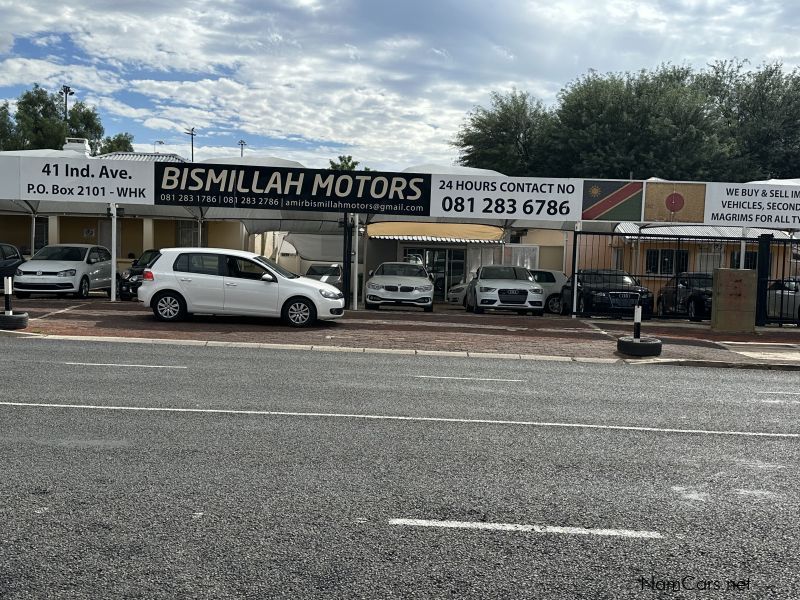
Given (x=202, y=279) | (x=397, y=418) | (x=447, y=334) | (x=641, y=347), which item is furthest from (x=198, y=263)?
(x=397, y=418)

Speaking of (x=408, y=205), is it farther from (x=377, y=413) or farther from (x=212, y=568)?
(x=212, y=568)

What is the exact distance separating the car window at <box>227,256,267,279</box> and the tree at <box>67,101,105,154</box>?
3675 centimetres

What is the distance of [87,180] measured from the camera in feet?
68.4

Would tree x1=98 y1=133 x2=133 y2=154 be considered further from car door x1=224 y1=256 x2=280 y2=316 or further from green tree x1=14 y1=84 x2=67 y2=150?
car door x1=224 y1=256 x2=280 y2=316

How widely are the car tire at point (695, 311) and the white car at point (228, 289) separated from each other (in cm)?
1009

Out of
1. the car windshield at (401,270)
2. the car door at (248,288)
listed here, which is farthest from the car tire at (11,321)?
the car windshield at (401,270)

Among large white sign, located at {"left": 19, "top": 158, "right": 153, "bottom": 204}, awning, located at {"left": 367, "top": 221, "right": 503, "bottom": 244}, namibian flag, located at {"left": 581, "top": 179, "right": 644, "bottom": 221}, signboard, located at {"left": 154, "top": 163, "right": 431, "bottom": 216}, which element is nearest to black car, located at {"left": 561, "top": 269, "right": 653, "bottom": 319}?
namibian flag, located at {"left": 581, "top": 179, "right": 644, "bottom": 221}

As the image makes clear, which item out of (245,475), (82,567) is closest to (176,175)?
(245,475)

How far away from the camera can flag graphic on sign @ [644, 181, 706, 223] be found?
20250 mm

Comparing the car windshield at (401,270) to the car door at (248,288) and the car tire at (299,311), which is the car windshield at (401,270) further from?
the car door at (248,288)

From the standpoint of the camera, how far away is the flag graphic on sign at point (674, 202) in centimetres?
2025

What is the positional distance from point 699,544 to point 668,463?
6.19 feet

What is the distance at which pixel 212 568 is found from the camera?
13.5 feet

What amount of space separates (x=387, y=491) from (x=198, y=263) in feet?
40.4
